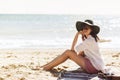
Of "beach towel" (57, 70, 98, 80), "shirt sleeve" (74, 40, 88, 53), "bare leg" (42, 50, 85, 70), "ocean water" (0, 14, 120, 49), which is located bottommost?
"beach towel" (57, 70, 98, 80)

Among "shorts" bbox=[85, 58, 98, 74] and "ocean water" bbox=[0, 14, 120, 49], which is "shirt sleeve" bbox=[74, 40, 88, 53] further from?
"ocean water" bbox=[0, 14, 120, 49]

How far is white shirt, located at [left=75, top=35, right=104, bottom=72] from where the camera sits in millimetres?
7629

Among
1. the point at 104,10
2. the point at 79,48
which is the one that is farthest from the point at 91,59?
the point at 104,10

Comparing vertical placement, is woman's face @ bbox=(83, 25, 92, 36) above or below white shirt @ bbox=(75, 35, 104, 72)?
above

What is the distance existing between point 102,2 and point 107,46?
73.6m

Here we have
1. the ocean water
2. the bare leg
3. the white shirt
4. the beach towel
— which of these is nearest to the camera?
the beach towel

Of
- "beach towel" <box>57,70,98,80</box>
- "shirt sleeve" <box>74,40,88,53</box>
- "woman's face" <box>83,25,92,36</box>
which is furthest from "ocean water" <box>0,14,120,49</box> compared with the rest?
"beach towel" <box>57,70,98,80</box>

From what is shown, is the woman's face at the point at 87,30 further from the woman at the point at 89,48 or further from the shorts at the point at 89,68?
the shorts at the point at 89,68

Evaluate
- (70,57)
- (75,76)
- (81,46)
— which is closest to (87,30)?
(81,46)

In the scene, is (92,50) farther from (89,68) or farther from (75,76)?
(75,76)

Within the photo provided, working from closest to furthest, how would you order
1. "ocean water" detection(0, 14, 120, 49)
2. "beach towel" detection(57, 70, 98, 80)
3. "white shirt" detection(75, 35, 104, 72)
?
"beach towel" detection(57, 70, 98, 80)
"white shirt" detection(75, 35, 104, 72)
"ocean water" detection(0, 14, 120, 49)

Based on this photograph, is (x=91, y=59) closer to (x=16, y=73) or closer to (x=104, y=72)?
(x=104, y=72)

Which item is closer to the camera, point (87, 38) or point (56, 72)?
point (87, 38)

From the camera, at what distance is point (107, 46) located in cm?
1673
